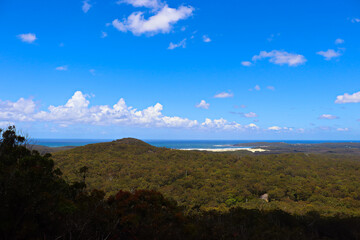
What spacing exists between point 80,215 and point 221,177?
32740 millimetres

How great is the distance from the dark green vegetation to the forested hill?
305 inches

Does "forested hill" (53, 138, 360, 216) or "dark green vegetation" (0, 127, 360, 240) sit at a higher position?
"dark green vegetation" (0, 127, 360, 240)

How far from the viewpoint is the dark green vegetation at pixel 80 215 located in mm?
6805

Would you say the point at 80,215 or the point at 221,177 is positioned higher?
the point at 80,215

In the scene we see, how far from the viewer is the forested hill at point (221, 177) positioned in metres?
30.1

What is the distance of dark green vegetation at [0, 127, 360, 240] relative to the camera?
6805mm

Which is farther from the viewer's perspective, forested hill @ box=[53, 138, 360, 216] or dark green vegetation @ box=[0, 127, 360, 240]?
forested hill @ box=[53, 138, 360, 216]

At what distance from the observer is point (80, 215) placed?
33.6 ft

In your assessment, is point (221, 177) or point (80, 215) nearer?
point (80, 215)

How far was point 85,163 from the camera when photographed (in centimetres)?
4522

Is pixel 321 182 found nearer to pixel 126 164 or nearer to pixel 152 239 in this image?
pixel 126 164

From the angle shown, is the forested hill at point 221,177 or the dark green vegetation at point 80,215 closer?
the dark green vegetation at point 80,215

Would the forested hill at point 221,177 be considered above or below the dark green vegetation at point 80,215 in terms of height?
below

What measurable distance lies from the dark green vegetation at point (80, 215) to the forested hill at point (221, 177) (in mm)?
7750
